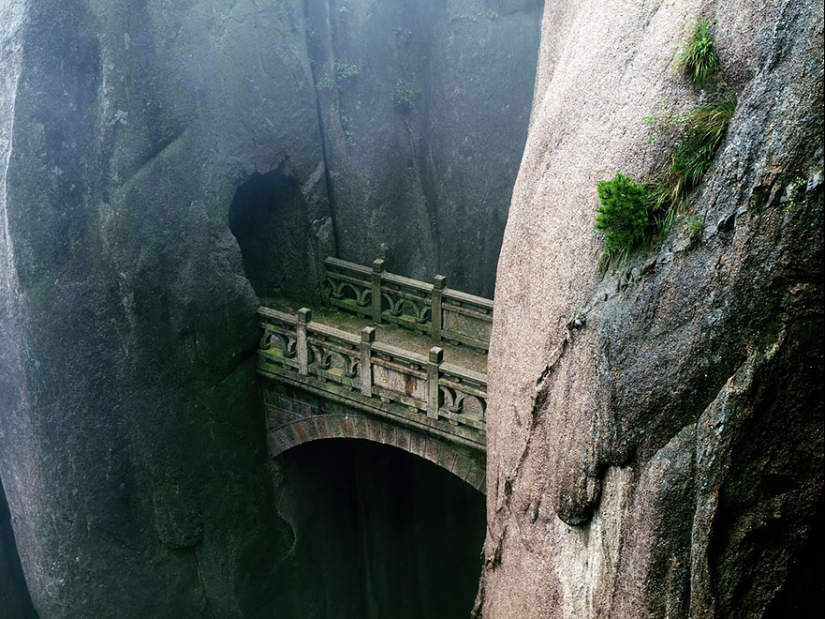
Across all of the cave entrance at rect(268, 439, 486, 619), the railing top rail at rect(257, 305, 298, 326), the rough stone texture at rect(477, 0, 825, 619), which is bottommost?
the cave entrance at rect(268, 439, 486, 619)

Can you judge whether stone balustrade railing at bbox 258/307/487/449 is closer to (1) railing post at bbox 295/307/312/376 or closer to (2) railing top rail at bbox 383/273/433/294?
(1) railing post at bbox 295/307/312/376

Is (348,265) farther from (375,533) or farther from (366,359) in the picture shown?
(375,533)

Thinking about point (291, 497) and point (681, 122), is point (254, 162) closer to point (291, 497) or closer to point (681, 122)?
point (291, 497)

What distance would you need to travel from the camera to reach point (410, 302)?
14.5 meters

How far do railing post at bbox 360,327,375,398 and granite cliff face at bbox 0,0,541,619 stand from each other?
85.1 inches

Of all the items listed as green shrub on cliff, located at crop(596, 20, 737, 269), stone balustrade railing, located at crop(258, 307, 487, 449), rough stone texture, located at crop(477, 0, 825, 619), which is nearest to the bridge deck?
stone balustrade railing, located at crop(258, 307, 487, 449)

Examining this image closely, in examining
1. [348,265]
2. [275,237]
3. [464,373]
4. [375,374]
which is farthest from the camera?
[275,237]

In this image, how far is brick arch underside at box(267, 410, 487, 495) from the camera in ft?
41.2

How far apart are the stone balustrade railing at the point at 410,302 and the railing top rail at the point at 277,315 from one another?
125cm

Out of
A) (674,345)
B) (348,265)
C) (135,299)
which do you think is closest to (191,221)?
(135,299)

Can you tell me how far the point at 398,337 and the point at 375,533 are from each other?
478cm

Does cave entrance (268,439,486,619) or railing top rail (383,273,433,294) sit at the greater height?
railing top rail (383,273,433,294)

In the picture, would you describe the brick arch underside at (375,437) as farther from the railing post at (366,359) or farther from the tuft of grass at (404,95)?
the tuft of grass at (404,95)

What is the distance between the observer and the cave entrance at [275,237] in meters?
15.2
